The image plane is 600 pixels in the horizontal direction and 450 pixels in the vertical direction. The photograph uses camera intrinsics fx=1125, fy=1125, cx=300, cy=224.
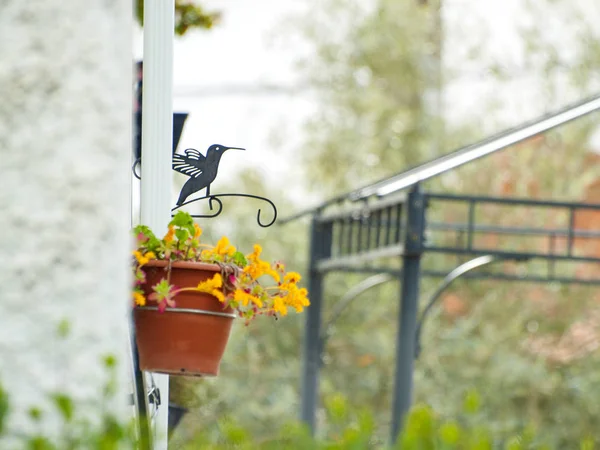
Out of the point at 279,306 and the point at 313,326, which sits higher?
the point at 279,306

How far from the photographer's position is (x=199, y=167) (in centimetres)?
269

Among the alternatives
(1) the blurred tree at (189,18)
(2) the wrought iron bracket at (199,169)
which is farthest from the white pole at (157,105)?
(1) the blurred tree at (189,18)

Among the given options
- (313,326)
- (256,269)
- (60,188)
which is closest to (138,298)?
(256,269)

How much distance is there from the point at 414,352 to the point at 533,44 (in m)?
8.26

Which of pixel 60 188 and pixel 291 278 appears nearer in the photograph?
pixel 60 188

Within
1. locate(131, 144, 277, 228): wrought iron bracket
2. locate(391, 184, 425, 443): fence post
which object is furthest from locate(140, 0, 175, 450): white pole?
locate(391, 184, 425, 443): fence post

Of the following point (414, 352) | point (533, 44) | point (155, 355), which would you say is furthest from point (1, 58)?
point (533, 44)

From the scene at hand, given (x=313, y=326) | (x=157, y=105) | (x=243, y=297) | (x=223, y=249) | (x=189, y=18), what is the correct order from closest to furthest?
(x=243, y=297), (x=223, y=249), (x=157, y=105), (x=189, y=18), (x=313, y=326)

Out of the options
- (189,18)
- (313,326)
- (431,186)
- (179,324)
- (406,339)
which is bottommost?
(313,326)

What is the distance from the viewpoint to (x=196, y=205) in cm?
1178

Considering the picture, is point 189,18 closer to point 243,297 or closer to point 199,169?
point 199,169

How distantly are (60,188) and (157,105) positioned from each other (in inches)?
46.4

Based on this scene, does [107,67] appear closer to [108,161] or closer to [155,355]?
[108,161]

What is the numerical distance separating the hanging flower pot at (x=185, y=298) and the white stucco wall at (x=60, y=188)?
30.9 inches
